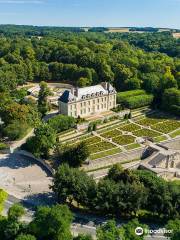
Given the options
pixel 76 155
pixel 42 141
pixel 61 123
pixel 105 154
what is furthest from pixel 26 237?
pixel 61 123

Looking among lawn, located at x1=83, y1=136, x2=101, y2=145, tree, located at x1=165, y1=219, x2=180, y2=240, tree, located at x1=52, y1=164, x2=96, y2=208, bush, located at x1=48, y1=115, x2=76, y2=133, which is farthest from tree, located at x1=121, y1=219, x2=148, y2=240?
bush, located at x1=48, y1=115, x2=76, y2=133

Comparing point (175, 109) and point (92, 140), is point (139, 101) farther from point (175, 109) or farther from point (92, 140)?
point (92, 140)

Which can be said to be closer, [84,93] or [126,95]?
[84,93]

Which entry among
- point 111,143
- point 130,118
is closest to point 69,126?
point 111,143

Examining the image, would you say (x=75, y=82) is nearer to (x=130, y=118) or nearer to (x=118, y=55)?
(x=118, y=55)

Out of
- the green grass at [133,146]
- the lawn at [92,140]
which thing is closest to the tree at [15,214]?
the lawn at [92,140]

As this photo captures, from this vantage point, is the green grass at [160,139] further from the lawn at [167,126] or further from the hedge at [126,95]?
the hedge at [126,95]
